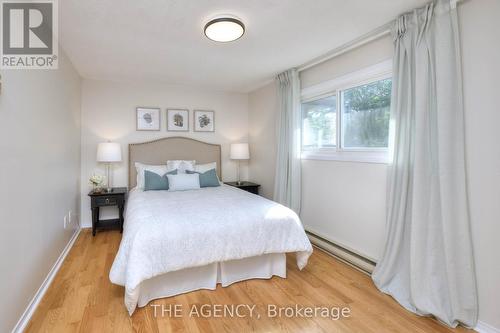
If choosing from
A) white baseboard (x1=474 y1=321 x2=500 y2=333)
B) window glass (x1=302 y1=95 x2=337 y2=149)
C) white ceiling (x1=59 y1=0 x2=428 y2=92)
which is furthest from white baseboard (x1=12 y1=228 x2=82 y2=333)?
window glass (x1=302 y1=95 x2=337 y2=149)

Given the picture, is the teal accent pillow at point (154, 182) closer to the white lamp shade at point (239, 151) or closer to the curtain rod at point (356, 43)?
the white lamp shade at point (239, 151)

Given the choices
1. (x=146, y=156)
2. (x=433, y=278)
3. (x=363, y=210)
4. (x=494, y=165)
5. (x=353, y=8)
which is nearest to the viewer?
(x=494, y=165)

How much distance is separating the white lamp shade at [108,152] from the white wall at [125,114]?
39 centimetres

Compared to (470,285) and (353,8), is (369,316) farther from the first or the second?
(353,8)

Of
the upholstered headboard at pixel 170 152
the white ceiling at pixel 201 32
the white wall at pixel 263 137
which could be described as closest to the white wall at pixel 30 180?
the white ceiling at pixel 201 32

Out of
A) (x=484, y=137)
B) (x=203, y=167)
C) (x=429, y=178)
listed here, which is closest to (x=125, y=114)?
(x=203, y=167)

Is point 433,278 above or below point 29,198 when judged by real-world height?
below

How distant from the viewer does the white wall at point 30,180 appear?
163cm

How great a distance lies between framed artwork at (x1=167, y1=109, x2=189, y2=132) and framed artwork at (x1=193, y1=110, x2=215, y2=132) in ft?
0.52

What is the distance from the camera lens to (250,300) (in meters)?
2.18

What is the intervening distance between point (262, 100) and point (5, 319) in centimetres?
402

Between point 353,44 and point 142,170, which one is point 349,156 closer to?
point 353,44

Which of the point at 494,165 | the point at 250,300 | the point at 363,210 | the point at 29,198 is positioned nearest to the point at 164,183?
the point at 29,198

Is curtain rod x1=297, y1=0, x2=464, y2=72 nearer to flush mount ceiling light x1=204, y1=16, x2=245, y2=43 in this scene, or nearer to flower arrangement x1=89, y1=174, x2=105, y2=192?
flush mount ceiling light x1=204, y1=16, x2=245, y2=43
